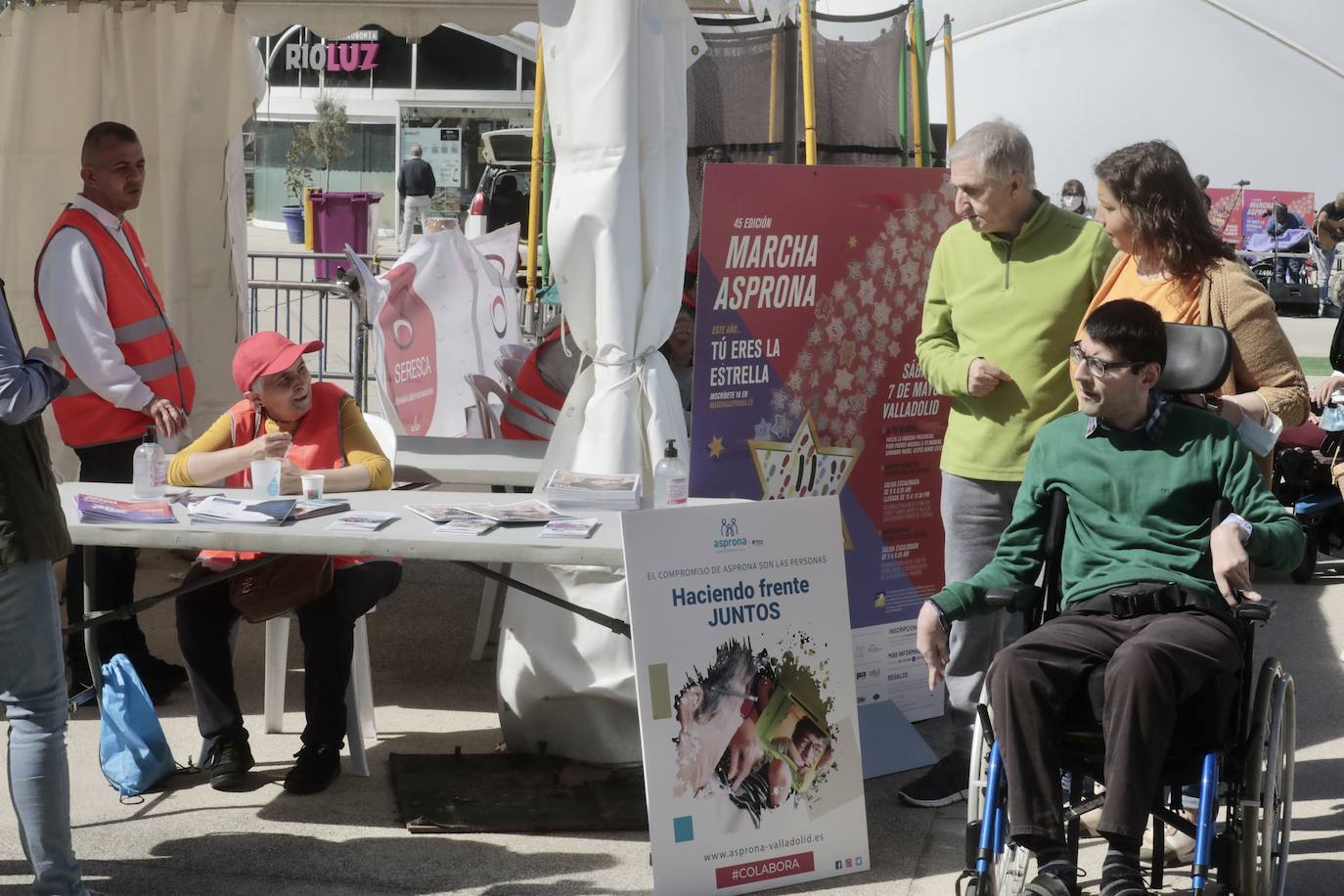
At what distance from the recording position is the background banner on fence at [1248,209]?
78.2ft

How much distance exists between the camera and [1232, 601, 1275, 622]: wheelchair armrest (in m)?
3.22

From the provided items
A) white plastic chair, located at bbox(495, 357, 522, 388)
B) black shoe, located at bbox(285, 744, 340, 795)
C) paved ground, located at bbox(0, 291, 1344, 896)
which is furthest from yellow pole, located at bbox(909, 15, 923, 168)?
black shoe, located at bbox(285, 744, 340, 795)

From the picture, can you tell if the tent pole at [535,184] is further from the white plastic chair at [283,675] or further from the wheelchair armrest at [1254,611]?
the wheelchair armrest at [1254,611]

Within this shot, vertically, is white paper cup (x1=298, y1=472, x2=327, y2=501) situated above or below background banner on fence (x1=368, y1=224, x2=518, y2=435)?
below

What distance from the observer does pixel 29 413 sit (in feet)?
10.4

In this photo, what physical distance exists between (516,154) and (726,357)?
22.7m

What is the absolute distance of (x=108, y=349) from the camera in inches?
202

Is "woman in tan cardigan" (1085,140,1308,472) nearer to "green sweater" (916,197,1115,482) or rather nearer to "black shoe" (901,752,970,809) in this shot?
"green sweater" (916,197,1115,482)

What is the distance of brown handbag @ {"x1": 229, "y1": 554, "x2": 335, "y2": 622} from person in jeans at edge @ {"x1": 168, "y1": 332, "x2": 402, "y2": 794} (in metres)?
0.04

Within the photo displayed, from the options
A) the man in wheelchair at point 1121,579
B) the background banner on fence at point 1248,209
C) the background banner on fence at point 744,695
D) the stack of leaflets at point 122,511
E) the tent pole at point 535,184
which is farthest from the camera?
the background banner on fence at point 1248,209

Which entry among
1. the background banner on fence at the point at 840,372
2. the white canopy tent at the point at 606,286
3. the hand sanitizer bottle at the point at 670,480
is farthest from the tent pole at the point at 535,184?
the hand sanitizer bottle at the point at 670,480

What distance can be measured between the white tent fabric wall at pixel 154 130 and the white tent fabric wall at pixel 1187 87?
25.9 metres

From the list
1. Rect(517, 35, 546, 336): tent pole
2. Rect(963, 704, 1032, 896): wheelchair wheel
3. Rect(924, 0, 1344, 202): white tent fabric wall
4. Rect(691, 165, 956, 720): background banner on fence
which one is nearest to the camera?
Rect(963, 704, 1032, 896): wheelchair wheel

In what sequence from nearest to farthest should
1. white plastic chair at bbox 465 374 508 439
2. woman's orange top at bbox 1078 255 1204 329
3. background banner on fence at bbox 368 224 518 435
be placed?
woman's orange top at bbox 1078 255 1204 329 < background banner on fence at bbox 368 224 518 435 < white plastic chair at bbox 465 374 508 439
